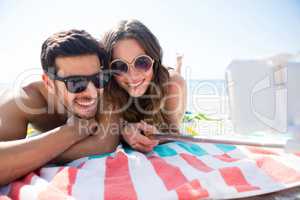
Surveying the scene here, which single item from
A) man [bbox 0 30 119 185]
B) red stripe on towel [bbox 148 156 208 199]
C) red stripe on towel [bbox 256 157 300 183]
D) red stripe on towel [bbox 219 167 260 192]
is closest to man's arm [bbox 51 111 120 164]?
man [bbox 0 30 119 185]

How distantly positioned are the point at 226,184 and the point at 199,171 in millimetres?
163

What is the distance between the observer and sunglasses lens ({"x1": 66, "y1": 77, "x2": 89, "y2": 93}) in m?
1.35

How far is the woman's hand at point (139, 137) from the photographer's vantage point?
4.68 feet

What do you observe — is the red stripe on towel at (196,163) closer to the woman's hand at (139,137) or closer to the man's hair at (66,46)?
the woman's hand at (139,137)

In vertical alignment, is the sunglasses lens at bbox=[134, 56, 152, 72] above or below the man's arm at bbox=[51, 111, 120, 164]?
above

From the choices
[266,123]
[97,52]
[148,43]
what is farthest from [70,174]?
[266,123]

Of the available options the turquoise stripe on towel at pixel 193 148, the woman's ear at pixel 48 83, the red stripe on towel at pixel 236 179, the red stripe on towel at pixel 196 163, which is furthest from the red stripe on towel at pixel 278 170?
the woman's ear at pixel 48 83

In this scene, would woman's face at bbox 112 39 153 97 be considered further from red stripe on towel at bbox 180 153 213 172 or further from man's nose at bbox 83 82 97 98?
red stripe on towel at bbox 180 153 213 172

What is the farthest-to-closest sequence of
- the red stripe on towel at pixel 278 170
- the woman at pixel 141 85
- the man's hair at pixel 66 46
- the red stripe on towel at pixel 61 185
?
1. the woman at pixel 141 85
2. the man's hair at pixel 66 46
3. the red stripe on towel at pixel 278 170
4. the red stripe on towel at pixel 61 185

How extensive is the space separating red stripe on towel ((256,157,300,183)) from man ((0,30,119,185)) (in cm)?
81

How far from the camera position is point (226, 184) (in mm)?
907

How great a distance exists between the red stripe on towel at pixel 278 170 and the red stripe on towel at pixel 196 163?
249 millimetres

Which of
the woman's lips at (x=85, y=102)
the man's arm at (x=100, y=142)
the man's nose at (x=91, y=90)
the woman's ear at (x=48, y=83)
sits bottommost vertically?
the man's arm at (x=100, y=142)

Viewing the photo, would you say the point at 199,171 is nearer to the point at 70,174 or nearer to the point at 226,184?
the point at 226,184
